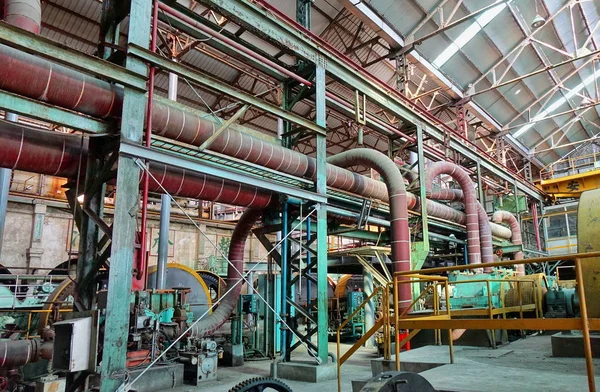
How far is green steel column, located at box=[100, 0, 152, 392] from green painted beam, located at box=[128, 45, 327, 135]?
0.15 meters

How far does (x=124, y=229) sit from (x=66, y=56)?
256 centimetres

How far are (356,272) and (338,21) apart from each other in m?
13.6

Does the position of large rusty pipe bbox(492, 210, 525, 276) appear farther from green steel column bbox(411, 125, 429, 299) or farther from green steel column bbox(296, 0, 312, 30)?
green steel column bbox(296, 0, 312, 30)

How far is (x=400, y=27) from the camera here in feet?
59.7

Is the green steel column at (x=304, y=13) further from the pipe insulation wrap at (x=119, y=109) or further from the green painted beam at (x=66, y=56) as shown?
the green painted beam at (x=66, y=56)

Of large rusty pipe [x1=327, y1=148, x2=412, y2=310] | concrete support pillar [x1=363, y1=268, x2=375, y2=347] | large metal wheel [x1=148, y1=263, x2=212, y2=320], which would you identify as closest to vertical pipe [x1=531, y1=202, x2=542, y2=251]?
concrete support pillar [x1=363, y1=268, x2=375, y2=347]

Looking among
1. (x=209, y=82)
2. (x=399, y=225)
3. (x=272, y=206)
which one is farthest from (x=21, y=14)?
(x=399, y=225)

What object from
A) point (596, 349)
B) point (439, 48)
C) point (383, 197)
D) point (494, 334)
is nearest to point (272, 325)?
point (383, 197)

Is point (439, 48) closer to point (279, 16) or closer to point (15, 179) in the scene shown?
point (279, 16)

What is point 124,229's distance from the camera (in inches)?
241

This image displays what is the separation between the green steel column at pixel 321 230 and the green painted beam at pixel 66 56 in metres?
4.66

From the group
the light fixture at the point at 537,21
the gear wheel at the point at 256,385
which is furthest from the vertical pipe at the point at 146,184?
the light fixture at the point at 537,21

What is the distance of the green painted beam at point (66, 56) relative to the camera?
5.49 metres

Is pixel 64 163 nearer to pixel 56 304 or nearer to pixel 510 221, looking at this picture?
pixel 56 304
